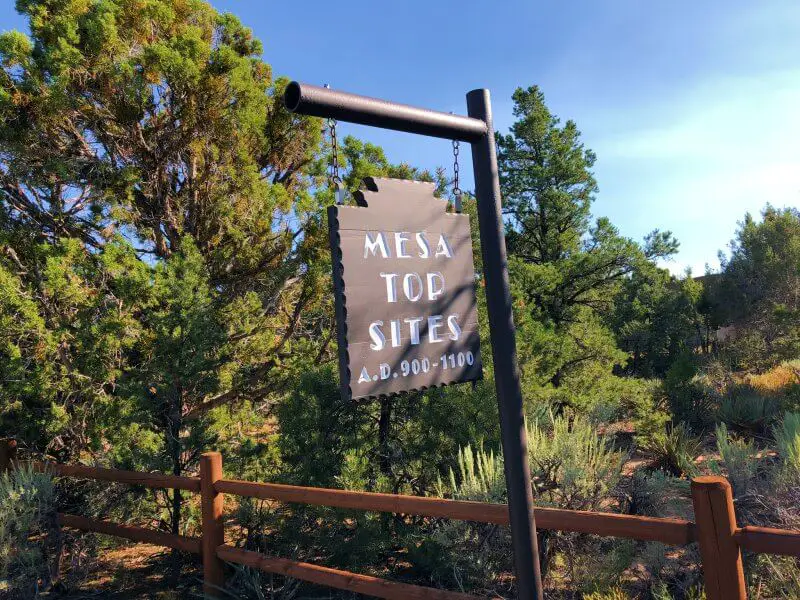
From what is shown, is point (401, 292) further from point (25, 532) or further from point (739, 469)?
point (739, 469)

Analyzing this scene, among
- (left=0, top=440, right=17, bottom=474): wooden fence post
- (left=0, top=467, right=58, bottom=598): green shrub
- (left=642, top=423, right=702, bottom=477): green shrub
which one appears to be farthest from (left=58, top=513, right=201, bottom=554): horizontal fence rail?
(left=642, top=423, right=702, bottom=477): green shrub

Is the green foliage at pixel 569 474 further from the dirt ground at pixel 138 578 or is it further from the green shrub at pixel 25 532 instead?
the green shrub at pixel 25 532

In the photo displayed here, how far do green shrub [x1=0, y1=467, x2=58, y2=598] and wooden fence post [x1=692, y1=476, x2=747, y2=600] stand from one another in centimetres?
535

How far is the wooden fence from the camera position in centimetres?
239

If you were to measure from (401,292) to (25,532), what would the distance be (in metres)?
5.02

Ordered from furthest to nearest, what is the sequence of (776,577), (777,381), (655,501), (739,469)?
1. (777,381)
2. (739,469)
3. (655,501)
4. (776,577)

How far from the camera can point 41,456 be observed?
7.85m

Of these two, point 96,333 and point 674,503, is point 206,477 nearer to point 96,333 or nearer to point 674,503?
point 96,333

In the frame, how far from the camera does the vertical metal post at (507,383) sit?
6.73ft

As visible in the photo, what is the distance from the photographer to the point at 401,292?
219cm

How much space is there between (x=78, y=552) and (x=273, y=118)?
7914 millimetres

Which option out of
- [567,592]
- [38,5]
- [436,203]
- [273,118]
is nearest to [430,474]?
[567,592]

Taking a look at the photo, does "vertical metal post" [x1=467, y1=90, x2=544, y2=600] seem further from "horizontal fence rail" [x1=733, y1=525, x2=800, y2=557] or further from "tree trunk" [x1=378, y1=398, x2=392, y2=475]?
"tree trunk" [x1=378, y1=398, x2=392, y2=475]

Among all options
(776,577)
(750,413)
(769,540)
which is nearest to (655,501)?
(776,577)
